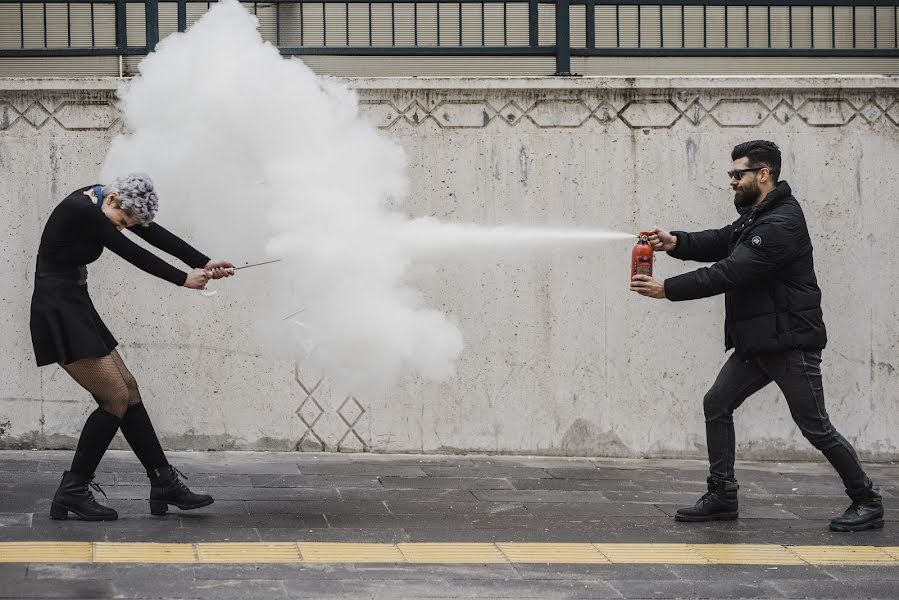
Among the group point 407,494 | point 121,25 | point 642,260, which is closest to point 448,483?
point 407,494

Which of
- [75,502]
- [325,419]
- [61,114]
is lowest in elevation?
[75,502]

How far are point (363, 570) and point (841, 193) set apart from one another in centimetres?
504

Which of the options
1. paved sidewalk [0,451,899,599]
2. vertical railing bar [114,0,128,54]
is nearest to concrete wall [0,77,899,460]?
paved sidewalk [0,451,899,599]

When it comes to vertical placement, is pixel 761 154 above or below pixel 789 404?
above

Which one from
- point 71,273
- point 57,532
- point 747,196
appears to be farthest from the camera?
point 747,196

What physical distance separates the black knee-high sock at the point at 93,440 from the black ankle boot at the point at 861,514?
4.00 meters

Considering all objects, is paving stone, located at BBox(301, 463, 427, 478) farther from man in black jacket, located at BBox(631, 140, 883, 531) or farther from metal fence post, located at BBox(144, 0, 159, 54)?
metal fence post, located at BBox(144, 0, 159, 54)

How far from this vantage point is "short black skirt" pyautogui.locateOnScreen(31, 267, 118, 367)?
21.6 ft

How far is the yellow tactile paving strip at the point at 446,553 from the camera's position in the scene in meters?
5.97

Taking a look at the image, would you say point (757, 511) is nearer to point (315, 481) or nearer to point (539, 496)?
point (539, 496)

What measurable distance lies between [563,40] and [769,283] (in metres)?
3.29

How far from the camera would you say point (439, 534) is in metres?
6.69

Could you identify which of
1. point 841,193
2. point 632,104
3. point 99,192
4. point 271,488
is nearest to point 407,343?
point 271,488

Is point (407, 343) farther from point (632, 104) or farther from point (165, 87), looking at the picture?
point (632, 104)
